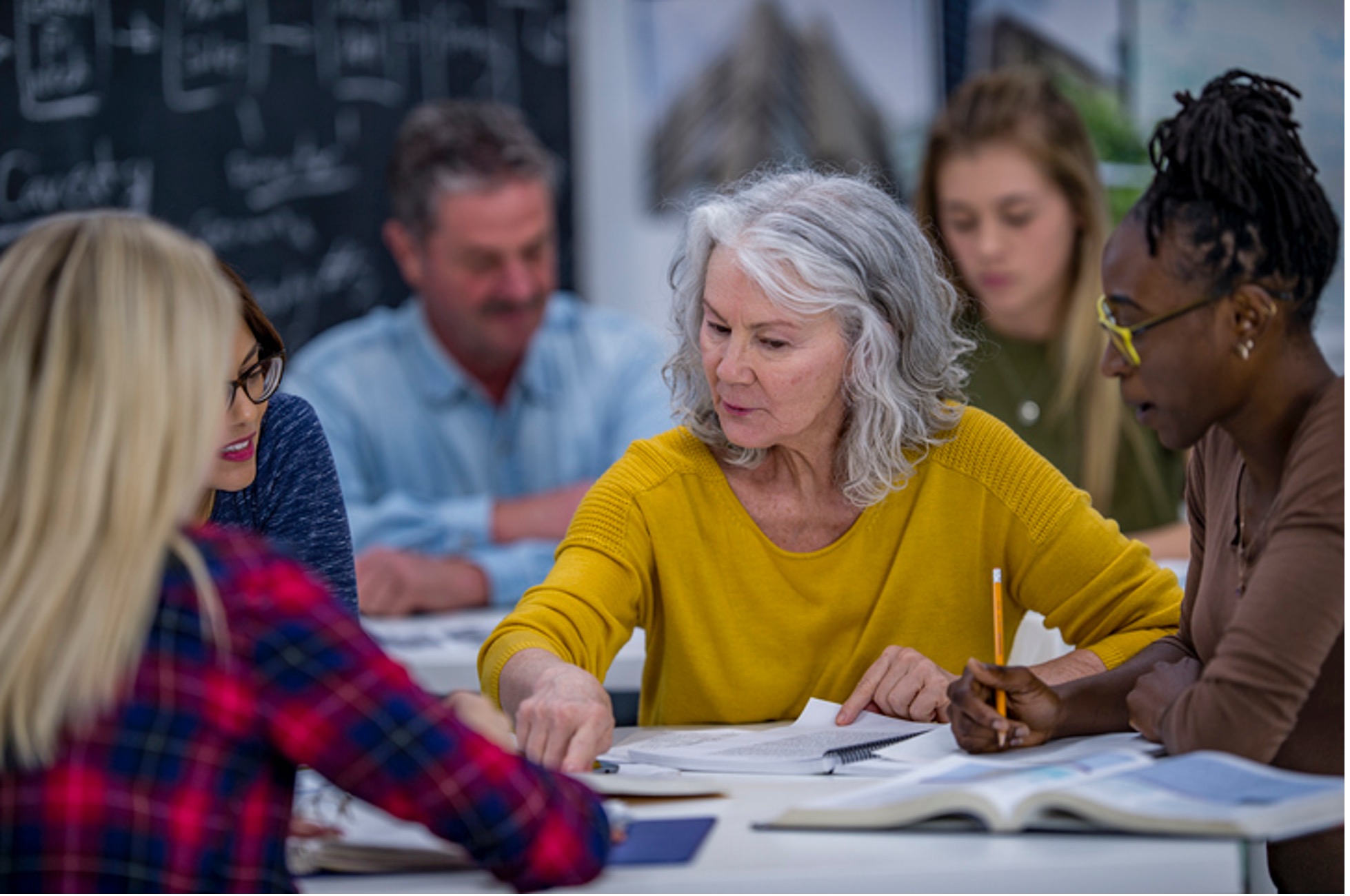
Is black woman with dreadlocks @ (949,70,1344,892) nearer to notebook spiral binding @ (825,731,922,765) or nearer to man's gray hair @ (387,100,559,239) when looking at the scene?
notebook spiral binding @ (825,731,922,765)

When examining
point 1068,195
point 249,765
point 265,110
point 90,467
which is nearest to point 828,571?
point 249,765

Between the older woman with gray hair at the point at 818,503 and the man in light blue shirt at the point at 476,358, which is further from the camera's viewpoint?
the man in light blue shirt at the point at 476,358

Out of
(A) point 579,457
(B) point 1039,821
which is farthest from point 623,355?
(B) point 1039,821

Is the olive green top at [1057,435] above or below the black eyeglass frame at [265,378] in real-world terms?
below

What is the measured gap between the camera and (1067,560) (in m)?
1.85

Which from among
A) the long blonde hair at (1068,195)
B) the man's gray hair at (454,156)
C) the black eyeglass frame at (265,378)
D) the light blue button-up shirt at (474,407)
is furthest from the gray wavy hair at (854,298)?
the man's gray hair at (454,156)

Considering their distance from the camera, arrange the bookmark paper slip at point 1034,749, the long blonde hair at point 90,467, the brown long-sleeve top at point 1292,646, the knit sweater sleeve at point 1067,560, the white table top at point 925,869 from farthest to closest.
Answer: the knit sweater sleeve at point 1067,560
the bookmark paper slip at point 1034,749
the brown long-sleeve top at point 1292,646
the white table top at point 925,869
the long blonde hair at point 90,467

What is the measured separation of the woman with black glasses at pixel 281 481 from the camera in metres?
1.71

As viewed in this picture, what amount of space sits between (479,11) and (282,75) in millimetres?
653

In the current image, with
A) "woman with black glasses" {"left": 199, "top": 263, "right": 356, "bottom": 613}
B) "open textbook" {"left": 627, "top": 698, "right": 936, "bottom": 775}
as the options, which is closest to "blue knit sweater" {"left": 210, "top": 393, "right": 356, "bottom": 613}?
"woman with black glasses" {"left": 199, "top": 263, "right": 356, "bottom": 613}

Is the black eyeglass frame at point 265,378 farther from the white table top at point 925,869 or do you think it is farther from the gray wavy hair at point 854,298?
the white table top at point 925,869

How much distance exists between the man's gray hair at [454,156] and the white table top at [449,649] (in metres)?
1.36

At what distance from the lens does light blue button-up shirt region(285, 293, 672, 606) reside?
3750 millimetres

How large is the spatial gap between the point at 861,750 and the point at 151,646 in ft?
2.66
